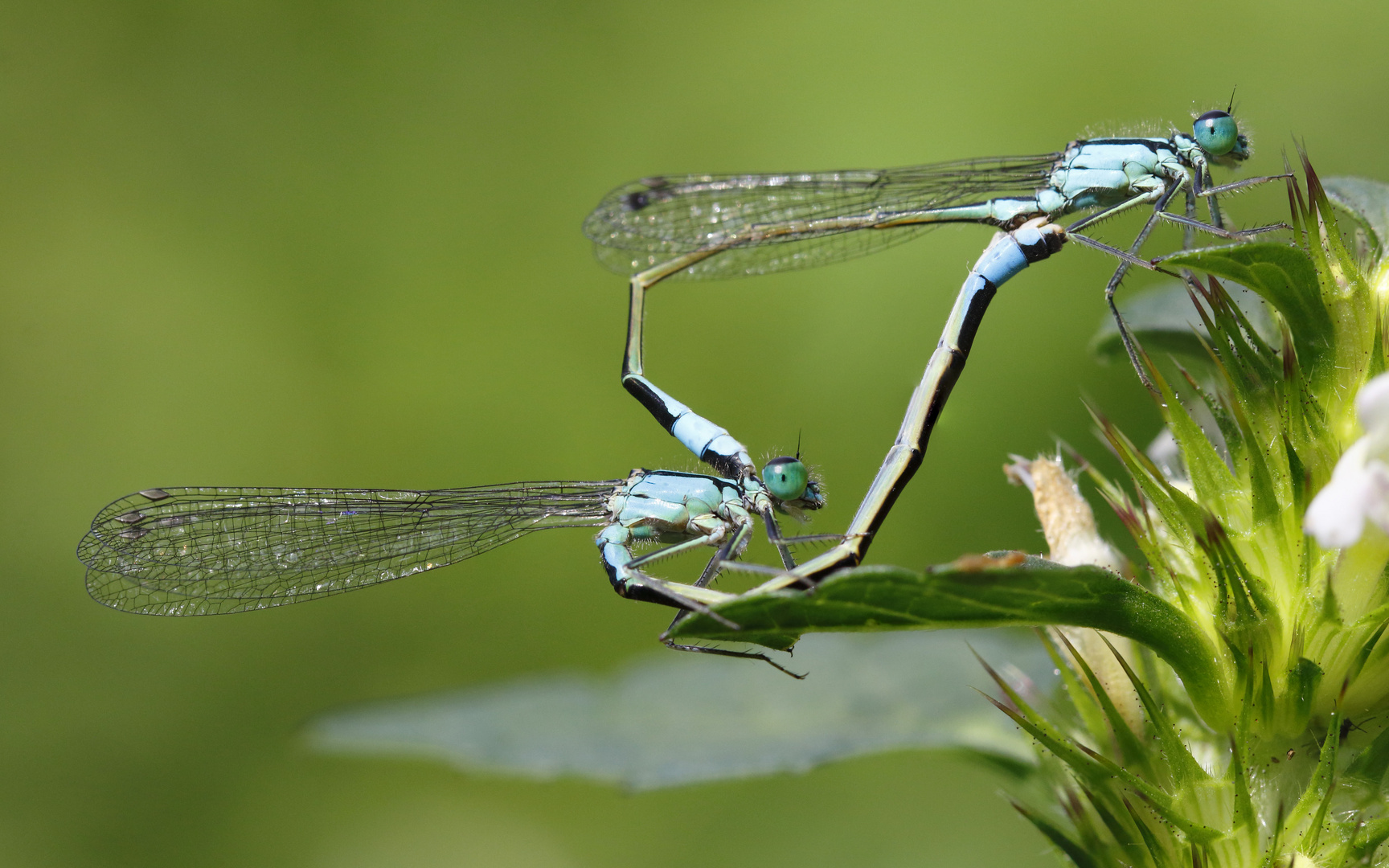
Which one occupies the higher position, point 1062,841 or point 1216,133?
point 1216,133

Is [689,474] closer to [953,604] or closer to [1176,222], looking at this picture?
[1176,222]

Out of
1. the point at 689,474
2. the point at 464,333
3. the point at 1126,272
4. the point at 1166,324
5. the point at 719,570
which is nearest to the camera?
the point at 1166,324

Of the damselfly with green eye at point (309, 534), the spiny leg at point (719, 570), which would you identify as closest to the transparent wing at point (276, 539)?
the damselfly with green eye at point (309, 534)

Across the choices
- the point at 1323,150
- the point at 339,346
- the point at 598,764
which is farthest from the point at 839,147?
the point at 598,764

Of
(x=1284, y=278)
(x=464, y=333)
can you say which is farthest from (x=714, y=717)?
(x=464, y=333)

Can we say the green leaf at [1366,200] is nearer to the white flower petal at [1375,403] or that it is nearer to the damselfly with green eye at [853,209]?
the damselfly with green eye at [853,209]

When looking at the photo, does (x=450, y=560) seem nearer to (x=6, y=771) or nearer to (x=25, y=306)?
(x=6, y=771)

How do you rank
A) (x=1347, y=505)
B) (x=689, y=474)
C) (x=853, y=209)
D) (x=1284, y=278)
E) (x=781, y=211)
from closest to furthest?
(x=1347, y=505) < (x=1284, y=278) < (x=689, y=474) < (x=853, y=209) < (x=781, y=211)
